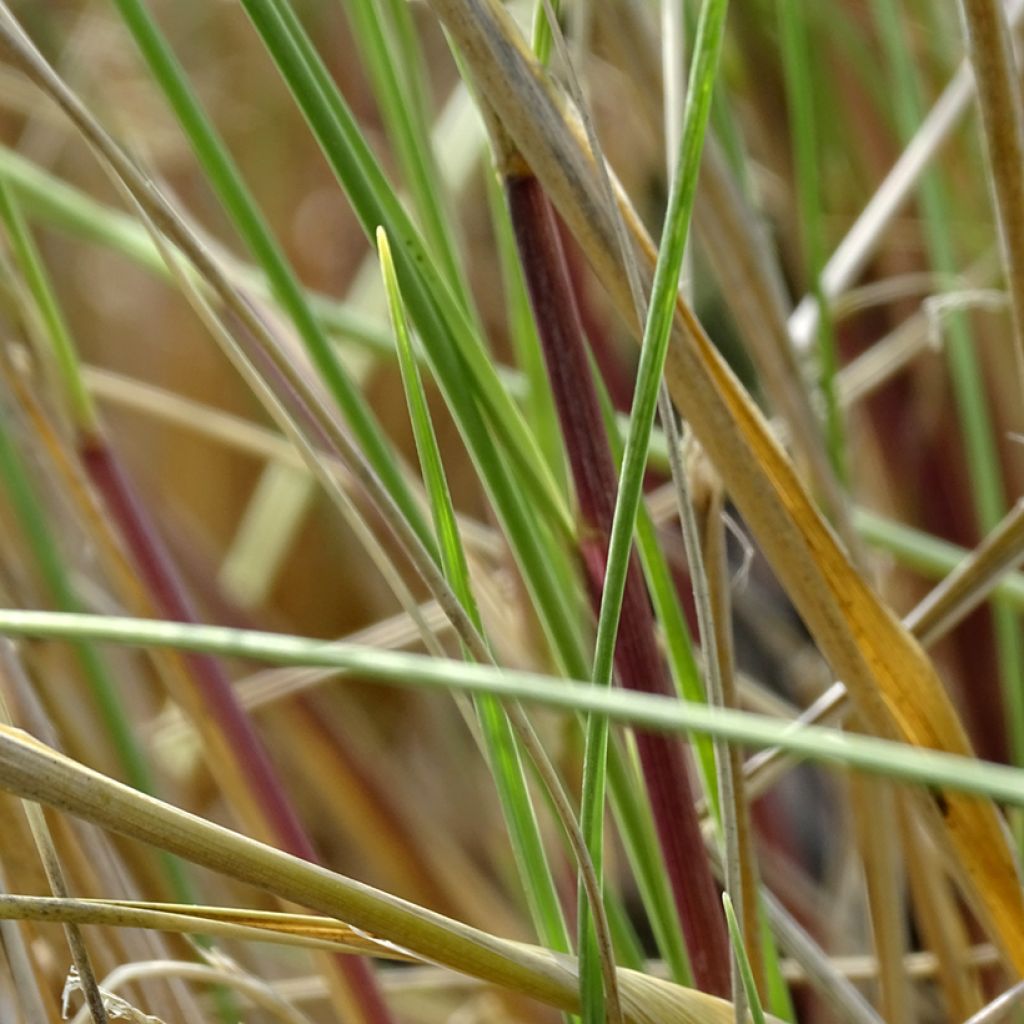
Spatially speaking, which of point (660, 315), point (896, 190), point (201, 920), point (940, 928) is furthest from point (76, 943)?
point (896, 190)

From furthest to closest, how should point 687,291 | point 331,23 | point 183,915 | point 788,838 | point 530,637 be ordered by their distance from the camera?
point 331,23
point 788,838
point 530,637
point 687,291
point 183,915

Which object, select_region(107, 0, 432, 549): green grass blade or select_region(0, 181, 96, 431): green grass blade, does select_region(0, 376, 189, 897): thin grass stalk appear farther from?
select_region(107, 0, 432, 549): green grass blade

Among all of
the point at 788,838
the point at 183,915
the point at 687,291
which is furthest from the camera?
the point at 788,838

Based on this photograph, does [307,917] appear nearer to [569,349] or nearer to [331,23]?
[569,349]

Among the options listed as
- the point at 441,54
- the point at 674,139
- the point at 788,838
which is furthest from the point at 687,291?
the point at 441,54

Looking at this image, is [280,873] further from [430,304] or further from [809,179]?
[809,179]

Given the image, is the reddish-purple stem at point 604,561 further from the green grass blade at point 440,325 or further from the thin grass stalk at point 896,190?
the thin grass stalk at point 896,190
